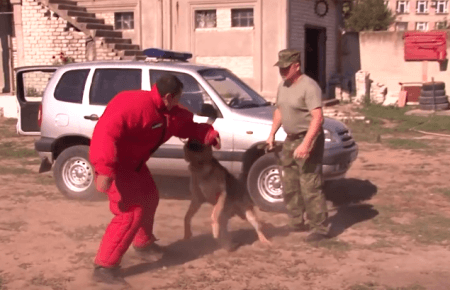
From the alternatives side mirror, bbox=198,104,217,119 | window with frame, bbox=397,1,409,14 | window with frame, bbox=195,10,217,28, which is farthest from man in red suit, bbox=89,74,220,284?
window with frame, bbox=397,1,409,14

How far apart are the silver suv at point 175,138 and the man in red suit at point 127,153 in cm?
236

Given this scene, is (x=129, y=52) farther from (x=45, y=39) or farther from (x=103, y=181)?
(x=103, y=181)

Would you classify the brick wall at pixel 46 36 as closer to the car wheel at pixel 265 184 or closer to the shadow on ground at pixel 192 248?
the car wheel at pixel 265 184

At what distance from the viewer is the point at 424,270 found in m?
5.65

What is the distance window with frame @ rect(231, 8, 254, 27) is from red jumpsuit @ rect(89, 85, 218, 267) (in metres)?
14.3

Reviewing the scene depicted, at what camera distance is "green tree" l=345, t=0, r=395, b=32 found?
48.5 meters

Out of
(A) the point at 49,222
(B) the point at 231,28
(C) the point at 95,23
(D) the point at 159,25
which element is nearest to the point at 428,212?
(A) the point at 49,222

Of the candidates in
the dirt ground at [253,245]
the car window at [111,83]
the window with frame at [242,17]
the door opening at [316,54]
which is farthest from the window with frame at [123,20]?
the car window at [111,83]

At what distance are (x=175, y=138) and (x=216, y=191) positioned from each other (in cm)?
214

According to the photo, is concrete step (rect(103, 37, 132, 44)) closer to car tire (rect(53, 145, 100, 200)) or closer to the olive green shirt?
car tire (rect(53, 145, 100, 200))

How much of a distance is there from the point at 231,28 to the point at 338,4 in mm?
5764

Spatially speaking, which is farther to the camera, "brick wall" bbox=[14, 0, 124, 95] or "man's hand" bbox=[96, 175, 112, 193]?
"brick wall" bbox=[14, 0, 124, 95]

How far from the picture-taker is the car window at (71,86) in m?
8.52

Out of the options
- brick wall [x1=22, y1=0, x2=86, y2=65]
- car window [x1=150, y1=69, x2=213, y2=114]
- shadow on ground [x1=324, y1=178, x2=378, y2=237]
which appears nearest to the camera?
shadow on ground [x1=324, y1=178, x2=378, y2=237]
